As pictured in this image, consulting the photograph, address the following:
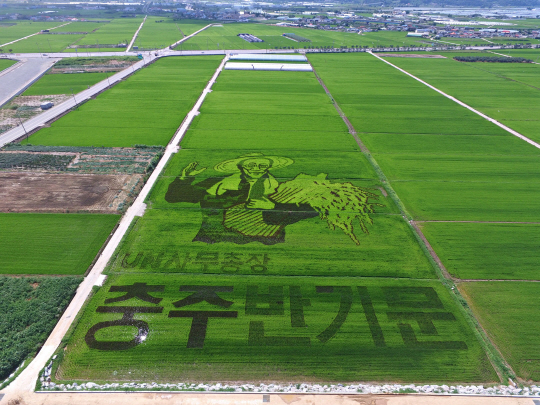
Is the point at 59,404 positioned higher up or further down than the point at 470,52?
further down

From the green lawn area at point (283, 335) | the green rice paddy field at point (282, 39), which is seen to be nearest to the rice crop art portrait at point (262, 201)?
the green lawn area at point (283, 335)

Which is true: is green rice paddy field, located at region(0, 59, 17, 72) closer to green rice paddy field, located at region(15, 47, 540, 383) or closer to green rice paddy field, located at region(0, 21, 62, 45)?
green rice paddy field, located at region(0, 21, 62, 45)

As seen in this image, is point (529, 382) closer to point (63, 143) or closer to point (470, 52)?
point (63, 143)

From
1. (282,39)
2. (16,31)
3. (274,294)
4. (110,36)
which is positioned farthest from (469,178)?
(16,31)

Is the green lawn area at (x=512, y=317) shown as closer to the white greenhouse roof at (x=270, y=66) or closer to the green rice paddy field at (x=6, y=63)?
the white greenhouse roof at (x=270, y=66)

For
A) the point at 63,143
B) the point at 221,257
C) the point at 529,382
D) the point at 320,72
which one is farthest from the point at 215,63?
the point at 529,382

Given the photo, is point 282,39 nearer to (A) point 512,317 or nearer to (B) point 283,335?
(A) point 512,317
